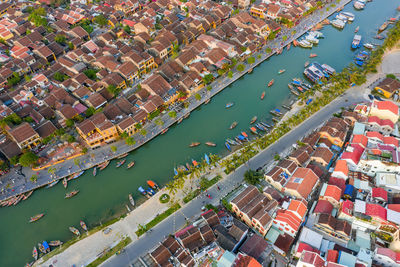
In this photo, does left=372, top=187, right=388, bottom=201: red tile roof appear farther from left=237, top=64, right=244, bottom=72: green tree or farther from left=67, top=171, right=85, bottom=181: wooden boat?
left=67, top=171, right=85, bottom=181: wooden boat

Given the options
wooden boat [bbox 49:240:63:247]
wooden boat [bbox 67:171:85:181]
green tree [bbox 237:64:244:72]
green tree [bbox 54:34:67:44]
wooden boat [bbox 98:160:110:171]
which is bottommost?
wooden boat [bbox 49:240:63:247]

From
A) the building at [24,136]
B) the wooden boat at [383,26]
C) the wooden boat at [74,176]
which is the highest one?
the wooden boat at [383,26]

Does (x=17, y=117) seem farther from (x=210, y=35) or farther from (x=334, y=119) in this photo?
(x=334, y=119)

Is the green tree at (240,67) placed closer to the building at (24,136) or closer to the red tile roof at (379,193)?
the red tile roof at (379,193)

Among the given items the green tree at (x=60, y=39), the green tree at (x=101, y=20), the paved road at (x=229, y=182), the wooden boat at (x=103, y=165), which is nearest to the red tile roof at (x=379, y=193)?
the paved road at (x=229, y=182)

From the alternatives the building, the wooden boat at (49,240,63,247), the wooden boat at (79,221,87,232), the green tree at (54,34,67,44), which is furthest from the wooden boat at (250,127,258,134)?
the green tree at (54,34,67,44)
